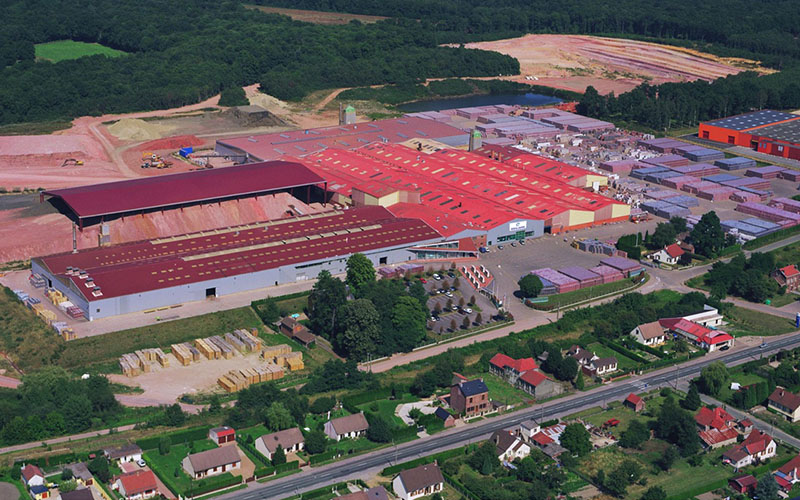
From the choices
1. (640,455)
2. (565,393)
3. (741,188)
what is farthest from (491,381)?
(741,188)

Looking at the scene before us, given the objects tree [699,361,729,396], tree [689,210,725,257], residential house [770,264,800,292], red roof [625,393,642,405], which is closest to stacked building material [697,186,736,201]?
tree [689,210,725,257]

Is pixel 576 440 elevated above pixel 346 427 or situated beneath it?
elevated above

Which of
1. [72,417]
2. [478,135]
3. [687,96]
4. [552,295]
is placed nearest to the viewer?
[72,417]

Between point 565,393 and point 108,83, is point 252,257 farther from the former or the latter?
point 108,83

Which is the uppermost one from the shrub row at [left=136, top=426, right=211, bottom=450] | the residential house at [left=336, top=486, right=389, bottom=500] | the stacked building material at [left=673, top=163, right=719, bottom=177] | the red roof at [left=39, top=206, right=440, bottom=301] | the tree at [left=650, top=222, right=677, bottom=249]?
the red roof at [left=39, top=206, right=440, bottom=301]

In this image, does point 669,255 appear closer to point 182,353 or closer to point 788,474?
point 788,474

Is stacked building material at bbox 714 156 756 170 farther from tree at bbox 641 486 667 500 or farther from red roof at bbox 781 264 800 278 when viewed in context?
tree at bbox 641 486 667 500

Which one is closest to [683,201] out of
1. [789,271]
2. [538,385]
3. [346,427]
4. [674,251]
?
[674,251]
